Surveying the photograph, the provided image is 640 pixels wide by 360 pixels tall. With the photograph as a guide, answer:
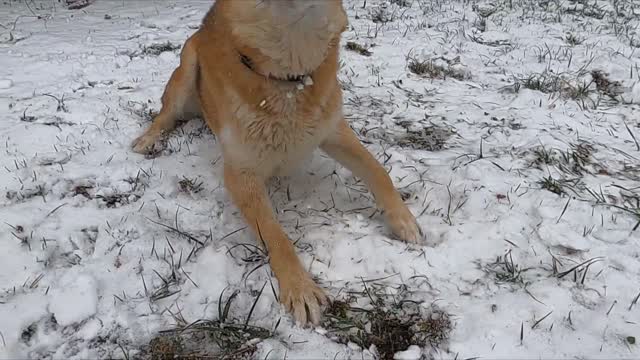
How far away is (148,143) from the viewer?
10.6 ft

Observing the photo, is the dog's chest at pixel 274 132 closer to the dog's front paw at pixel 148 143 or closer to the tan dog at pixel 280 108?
the tan dog at pixel 280 108

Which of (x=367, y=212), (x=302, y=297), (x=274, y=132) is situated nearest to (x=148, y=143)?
(x=274, y=132)

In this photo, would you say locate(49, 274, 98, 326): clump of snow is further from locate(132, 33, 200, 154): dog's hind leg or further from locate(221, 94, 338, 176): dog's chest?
locate(132, 33, 200, 154): dog's hind leg

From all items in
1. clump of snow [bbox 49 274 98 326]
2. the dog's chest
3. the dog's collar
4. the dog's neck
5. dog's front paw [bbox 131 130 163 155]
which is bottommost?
dog's front paw [bbox 131 130 163 155]

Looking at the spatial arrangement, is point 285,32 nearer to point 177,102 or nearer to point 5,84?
point 177,102

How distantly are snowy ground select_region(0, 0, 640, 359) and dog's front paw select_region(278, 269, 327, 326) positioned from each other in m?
0.05

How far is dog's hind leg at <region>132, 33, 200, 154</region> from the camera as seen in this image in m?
3.18

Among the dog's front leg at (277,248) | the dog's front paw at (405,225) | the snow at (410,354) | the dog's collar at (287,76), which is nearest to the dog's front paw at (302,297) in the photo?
the dog's front leg at (277,248)

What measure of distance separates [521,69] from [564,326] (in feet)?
9.80

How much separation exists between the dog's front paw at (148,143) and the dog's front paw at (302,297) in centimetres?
155

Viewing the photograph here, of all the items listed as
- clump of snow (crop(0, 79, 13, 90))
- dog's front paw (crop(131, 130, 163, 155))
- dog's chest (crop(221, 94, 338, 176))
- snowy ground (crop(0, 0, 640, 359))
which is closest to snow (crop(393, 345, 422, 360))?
snowy ground (crop(0, 0, 640, 359))

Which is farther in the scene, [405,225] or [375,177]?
[375,177]

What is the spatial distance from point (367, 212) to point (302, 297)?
0.80m

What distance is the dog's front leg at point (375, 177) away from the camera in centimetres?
240
